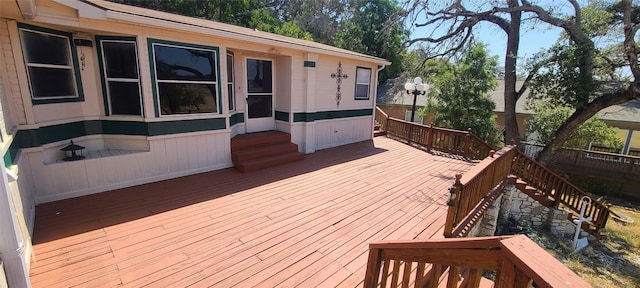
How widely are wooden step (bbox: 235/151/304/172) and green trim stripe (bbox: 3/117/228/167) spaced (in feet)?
2.73

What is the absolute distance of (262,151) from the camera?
588 cm

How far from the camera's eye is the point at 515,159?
655 cm

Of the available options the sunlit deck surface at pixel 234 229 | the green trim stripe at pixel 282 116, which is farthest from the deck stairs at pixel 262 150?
the green trim stripe at pixel 282 116

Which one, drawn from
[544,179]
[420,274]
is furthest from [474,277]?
[544,179]

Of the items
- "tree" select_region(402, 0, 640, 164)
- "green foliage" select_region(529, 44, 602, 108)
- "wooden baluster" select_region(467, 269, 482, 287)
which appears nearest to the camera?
"wooden baluster" select_region(467, 269, 482, 287)

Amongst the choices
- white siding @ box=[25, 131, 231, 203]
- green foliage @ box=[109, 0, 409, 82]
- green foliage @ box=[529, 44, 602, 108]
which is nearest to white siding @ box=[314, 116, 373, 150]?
white siding @ box=[25, 131, 231, 203]

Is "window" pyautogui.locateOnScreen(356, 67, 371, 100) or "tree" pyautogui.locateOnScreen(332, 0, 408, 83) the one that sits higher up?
"tree" pyautogui.locateOnScreen(332, 0, 408, 83)

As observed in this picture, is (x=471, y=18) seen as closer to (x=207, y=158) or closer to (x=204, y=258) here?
(x=207, y=158)

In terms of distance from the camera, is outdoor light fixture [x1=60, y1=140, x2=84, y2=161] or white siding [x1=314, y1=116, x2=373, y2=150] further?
white siding [x1=314, y1=116, x2=373, y2=150]

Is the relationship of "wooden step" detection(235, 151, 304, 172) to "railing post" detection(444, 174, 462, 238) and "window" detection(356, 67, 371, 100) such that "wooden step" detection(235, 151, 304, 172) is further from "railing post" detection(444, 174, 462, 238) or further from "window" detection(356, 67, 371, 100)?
"railing post" detection(444, 174, 462, 238)

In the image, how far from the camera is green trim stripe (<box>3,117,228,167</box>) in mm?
3477

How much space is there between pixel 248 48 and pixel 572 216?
29.5 feet

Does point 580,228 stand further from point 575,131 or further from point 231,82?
point 231,82

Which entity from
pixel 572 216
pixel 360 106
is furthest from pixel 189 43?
pixel 572 216
